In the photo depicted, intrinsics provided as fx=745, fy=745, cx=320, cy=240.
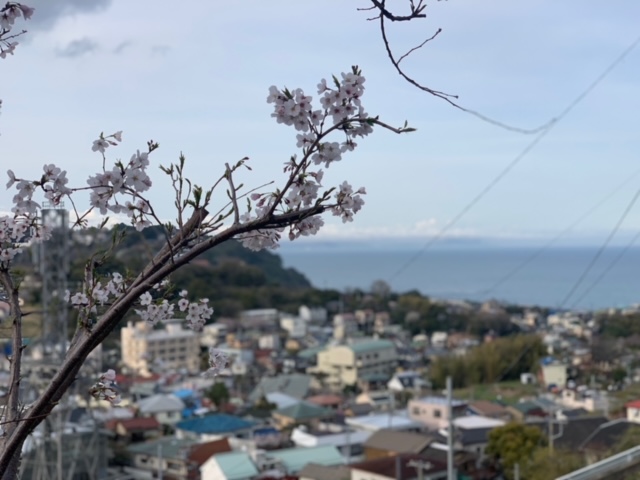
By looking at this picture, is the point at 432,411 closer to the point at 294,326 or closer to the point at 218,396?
the point at 218,396

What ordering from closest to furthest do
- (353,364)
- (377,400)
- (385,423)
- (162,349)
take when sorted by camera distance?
1. (385,423)
2. (377,400)
3. (353,364)
4. (162,349)

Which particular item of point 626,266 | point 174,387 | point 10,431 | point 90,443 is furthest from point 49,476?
point 626,266

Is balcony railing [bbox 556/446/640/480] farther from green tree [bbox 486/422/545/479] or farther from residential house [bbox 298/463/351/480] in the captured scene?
green tree [bbox 486/422/545/479]

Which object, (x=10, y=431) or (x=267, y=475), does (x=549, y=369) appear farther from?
(x=10, y=431)

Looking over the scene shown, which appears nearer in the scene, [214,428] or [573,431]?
[573,431]

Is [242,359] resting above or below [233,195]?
below

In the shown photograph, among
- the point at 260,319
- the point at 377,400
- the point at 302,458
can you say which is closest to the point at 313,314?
the point at 260,319

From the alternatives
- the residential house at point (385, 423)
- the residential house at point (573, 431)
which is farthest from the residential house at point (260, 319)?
the residential house at point (573, 431)

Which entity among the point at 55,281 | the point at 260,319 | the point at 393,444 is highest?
the point at 55,281

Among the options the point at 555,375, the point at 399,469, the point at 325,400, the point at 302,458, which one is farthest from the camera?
the point at 555,375
